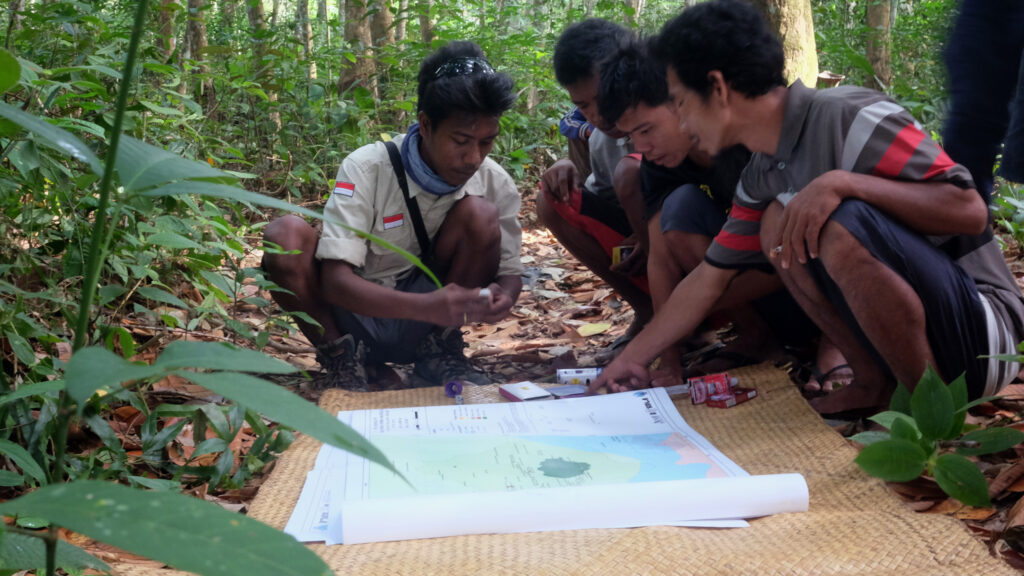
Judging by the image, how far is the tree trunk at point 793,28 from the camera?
3467 millimetres

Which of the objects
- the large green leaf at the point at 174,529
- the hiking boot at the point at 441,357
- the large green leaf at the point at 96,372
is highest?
the large green leaf at the point at 96,372

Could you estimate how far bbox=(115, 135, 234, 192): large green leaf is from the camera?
53 centimetres

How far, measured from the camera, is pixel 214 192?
53cm

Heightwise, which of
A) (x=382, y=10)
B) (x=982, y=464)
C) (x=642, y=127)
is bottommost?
(x=982, y=464)

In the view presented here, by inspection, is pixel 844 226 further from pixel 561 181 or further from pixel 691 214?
pixel 561 181

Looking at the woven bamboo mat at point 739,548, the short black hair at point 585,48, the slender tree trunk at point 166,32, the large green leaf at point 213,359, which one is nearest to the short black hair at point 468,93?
the short black hair at point 585,48

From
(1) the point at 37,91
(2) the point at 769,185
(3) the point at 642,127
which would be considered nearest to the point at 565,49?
(3) the point at 642,127

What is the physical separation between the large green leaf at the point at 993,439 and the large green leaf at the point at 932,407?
48 mm

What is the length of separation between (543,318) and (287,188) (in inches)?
62.8

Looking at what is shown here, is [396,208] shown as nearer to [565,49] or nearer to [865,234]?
[565,49]

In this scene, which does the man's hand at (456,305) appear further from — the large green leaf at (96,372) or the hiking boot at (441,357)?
the large green leaf at (96,372)

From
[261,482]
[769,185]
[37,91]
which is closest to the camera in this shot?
[261,482]

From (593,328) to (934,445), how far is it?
1771mm

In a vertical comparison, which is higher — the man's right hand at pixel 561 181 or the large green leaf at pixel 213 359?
the large green leaf at pixel 213 359
